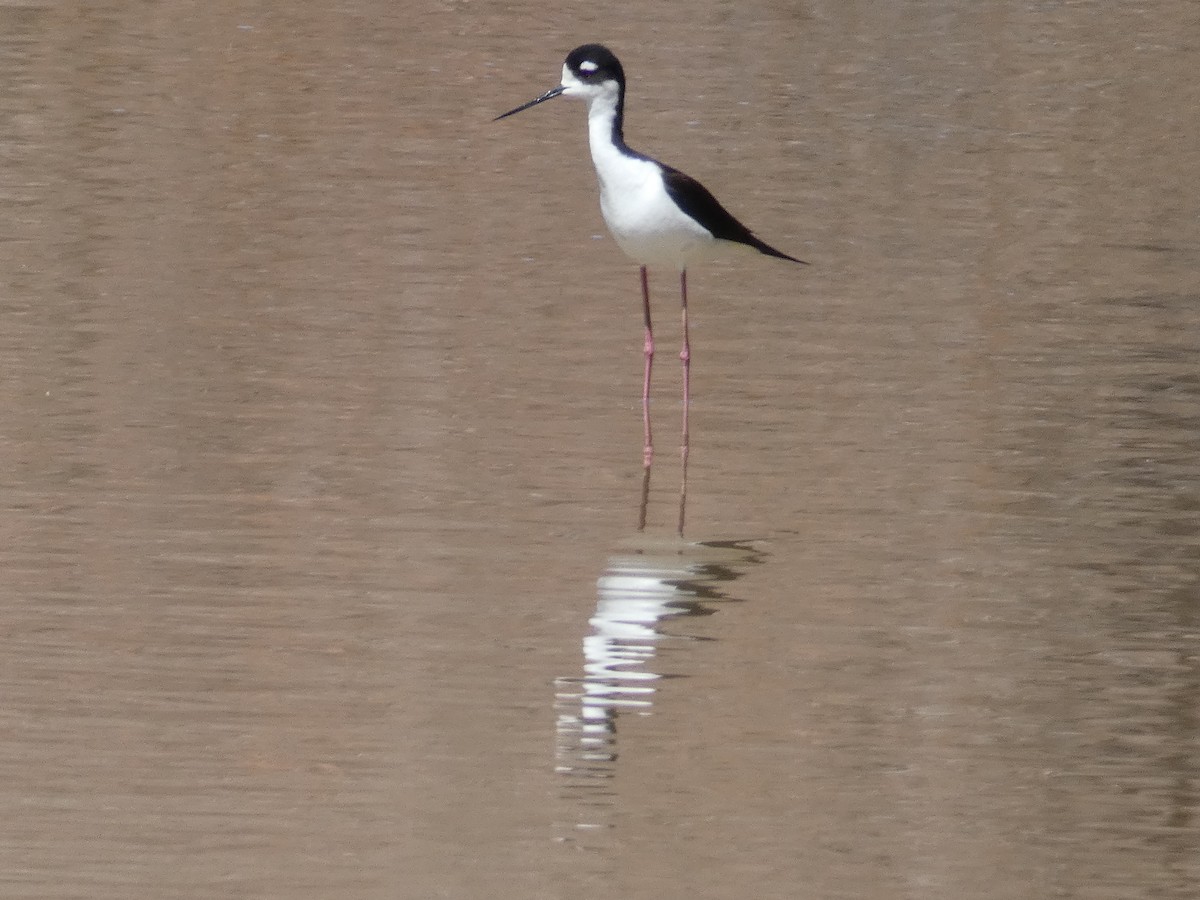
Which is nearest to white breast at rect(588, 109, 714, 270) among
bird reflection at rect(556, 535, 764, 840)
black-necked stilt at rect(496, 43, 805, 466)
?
black-necked stilt at rect(496, 43, 805, 466)

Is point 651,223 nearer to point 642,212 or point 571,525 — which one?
point 642,212

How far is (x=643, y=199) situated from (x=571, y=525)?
1.66m

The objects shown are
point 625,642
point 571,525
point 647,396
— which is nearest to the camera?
point 625,642

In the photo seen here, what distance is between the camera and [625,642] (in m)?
6.29

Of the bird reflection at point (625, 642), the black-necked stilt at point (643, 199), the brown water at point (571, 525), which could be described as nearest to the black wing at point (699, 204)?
the black-necked stilt at point (643, 199)

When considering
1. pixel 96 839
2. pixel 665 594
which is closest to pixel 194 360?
pixel 665 594

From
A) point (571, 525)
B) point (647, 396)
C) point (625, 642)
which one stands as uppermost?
point (647, 396)

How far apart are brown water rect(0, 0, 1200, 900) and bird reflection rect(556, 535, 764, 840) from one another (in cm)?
2

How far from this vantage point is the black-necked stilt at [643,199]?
28.2 ft

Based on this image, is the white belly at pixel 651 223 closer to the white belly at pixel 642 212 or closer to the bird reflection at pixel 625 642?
the white belly at pixel 642 212

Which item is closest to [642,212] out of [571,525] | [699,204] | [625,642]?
[699,204]

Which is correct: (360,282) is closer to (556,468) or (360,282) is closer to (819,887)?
(556,468)

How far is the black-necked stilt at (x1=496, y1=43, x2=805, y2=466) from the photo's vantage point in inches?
339

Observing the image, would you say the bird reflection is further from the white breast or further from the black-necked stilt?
the white breast
